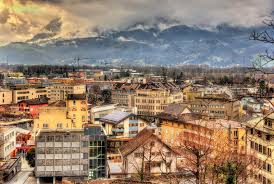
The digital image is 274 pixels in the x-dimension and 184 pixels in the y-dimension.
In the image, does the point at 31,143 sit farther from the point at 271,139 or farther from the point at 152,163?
the point at 271,139

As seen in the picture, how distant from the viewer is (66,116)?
37844mm

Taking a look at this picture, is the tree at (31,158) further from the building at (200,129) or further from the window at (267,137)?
the window at (267,137)

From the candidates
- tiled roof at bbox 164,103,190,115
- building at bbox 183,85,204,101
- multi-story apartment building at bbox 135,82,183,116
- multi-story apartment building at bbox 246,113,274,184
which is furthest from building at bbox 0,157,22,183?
building at bbox 183,85,204,101

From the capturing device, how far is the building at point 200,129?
94.1 feet

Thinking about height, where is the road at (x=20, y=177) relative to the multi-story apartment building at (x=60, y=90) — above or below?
below

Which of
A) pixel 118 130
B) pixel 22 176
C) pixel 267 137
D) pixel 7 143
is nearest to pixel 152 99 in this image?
pixel 118 130

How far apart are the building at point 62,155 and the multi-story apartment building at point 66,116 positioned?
12.5 metres

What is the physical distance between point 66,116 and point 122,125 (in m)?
6.01

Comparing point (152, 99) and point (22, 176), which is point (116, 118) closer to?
point (22, 176)

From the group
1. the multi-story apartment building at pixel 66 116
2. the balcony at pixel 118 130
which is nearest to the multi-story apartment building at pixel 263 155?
the balcony at pixel 118 130

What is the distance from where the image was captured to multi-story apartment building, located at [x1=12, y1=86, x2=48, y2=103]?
72625 mm

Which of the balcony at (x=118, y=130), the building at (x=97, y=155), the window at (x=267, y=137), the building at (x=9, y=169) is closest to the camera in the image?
the window at (x=267, y=137)

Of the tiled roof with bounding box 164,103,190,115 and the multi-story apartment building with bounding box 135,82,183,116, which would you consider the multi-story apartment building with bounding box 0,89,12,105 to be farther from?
the tiled roof with bounding box 164,103,190,115

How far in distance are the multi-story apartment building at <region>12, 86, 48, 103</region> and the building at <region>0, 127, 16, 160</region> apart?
39.5 meters
